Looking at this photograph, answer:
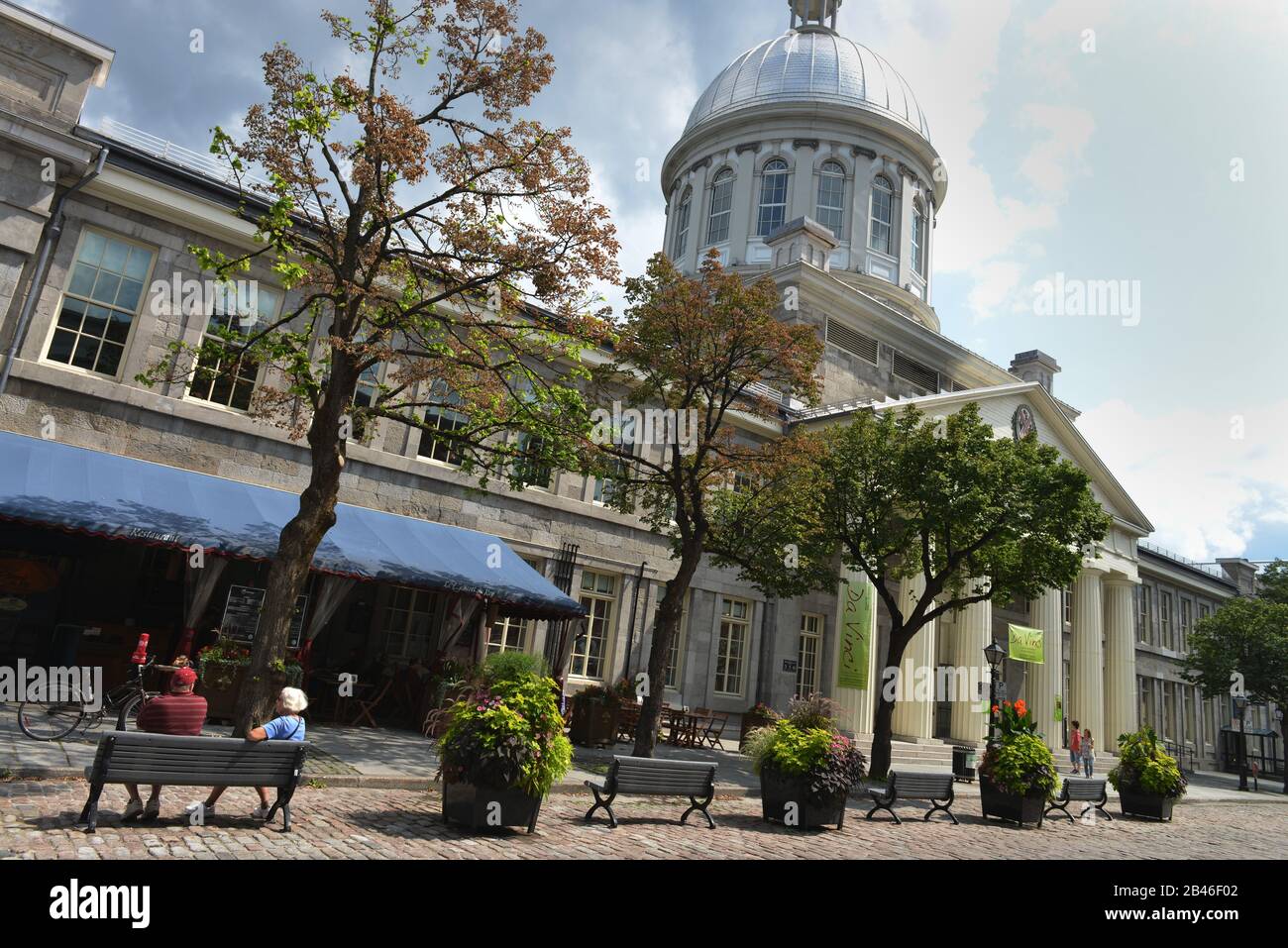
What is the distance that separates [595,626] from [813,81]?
3679 centimetres

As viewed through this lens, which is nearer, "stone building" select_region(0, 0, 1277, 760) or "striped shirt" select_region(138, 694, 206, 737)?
"striped shirt" select_region(138, 694, 206, 737)

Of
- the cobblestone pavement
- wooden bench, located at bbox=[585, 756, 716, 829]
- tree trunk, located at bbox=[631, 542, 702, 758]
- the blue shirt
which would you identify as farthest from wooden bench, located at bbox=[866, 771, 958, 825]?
the blue shirt

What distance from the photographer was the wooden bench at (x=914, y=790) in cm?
1370

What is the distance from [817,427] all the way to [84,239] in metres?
19.2

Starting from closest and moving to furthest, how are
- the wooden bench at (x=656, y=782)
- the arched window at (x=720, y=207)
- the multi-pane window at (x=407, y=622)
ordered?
the wooden bench at (x=656, y=782)
the multi-pane window at (x=407, y=622)
the arched window at (x=720, y=207)

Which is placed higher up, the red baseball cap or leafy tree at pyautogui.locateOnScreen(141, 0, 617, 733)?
leafy tree at pyautogui.locateOnScreen(141, 0, 617, 733)

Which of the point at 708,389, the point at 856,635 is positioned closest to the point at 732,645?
the point at 856,635

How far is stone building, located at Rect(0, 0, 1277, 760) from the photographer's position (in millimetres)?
14680

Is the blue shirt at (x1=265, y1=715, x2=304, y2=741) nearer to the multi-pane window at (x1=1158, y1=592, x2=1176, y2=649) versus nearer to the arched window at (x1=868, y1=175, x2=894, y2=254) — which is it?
the arched window at (x1=868, y1=175, x2=894, y2=254)

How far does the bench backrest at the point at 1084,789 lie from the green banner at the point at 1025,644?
35.5 ft

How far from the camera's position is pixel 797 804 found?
11.5 m

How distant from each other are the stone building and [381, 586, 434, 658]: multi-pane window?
5cm

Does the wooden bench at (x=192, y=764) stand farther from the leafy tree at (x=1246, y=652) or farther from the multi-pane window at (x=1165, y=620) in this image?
the multi-pane window at (x=1165, y=620)

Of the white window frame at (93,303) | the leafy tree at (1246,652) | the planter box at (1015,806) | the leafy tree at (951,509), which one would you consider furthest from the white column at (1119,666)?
the white window frame at (93,303)
